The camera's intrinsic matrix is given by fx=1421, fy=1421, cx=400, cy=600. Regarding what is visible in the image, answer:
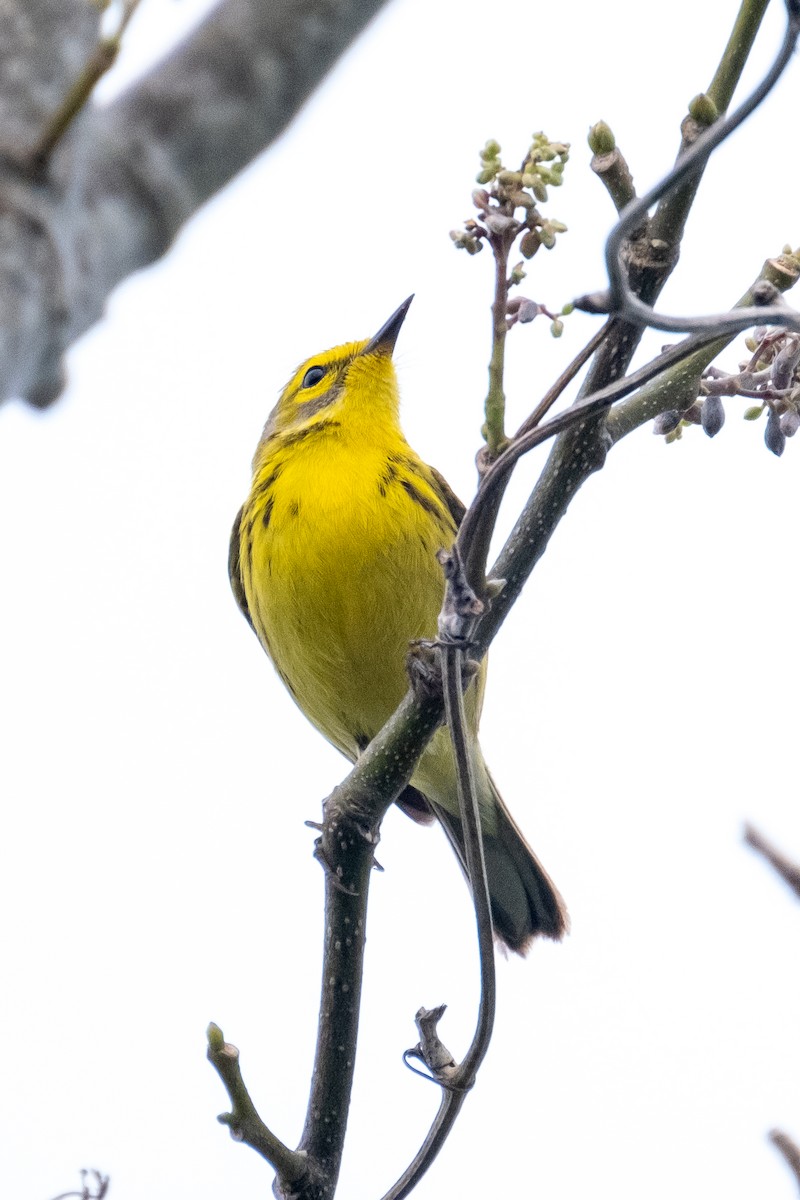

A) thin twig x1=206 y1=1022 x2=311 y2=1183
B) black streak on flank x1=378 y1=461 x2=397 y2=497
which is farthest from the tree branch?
black streak on flank x1=378 y1=461 x2=397 y2=497

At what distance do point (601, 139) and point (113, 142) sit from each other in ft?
2.77

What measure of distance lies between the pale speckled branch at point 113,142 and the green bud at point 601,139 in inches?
19.2

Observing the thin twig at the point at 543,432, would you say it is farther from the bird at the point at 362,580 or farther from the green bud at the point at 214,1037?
the bird at the point at 362,580

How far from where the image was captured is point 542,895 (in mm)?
5625

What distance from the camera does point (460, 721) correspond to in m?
Answer: 2.67

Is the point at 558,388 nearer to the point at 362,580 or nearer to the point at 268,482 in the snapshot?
the point at 362,580

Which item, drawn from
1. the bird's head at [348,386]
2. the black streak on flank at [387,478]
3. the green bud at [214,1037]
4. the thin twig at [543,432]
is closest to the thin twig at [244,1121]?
the green bud at [214,1037]

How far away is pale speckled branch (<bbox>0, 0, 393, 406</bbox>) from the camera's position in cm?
191

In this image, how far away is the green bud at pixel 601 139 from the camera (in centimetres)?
247

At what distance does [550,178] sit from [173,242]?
668 mm

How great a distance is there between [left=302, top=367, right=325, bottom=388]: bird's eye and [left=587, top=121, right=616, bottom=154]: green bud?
4.00 metres

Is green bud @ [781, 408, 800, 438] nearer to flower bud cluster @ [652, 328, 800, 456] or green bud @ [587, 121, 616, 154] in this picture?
flower bud cluster @ [652, 328, 800, 456]

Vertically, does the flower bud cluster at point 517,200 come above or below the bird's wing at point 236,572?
below

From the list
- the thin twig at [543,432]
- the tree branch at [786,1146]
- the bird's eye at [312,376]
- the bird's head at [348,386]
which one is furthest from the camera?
the bird's eye at [312,376]
